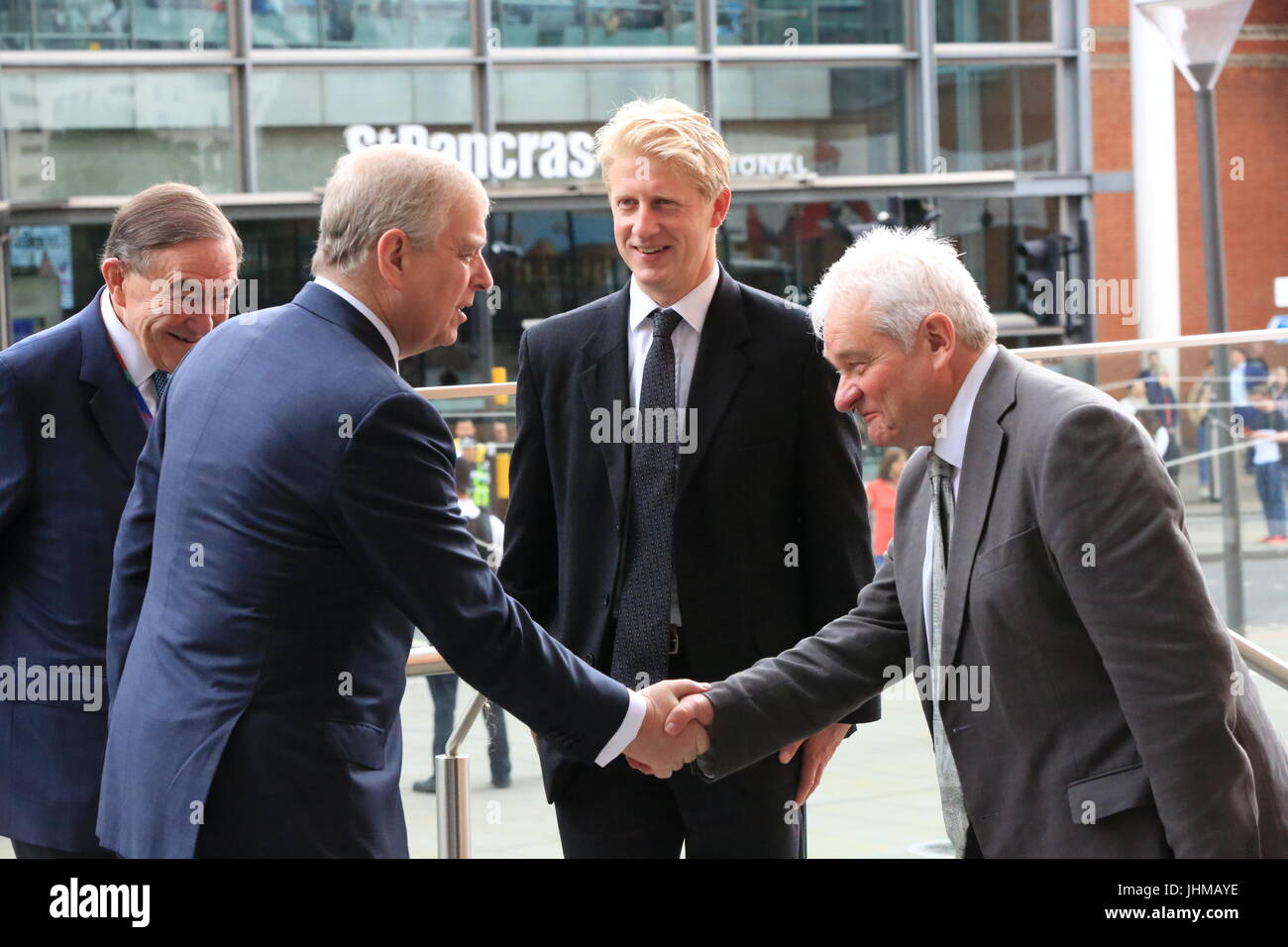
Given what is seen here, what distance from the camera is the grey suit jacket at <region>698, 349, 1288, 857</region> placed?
89.7 inches

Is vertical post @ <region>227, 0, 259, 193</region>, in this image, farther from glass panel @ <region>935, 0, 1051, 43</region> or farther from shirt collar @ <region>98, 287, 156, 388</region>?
shirt collar @ <region>98, 287, 156, 388</region>

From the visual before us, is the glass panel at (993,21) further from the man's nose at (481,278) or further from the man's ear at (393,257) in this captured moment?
the man's ear at (393,257)

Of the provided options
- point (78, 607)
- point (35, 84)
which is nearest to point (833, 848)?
point (78, 607)

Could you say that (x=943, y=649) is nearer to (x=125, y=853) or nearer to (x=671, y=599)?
(x=671, y=599)

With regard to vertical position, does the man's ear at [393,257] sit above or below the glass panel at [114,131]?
below

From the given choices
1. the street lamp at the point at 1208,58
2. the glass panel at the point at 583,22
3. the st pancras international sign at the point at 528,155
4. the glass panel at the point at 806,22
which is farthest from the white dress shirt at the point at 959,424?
the glass panel at the point at 806,22

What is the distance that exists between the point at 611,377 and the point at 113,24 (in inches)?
533

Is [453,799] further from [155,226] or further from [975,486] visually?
[975,486]

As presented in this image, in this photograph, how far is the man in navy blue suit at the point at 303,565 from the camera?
2350mm

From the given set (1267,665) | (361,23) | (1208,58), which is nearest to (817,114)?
(361,23)

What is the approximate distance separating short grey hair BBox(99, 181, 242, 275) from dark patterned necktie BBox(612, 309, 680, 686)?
856 mm

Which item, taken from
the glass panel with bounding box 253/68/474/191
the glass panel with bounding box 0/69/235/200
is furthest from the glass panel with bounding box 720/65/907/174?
the glass panel with bounding box 0/69/235/200

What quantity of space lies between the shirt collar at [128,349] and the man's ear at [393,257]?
0.59m

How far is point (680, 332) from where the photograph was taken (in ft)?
10.3
